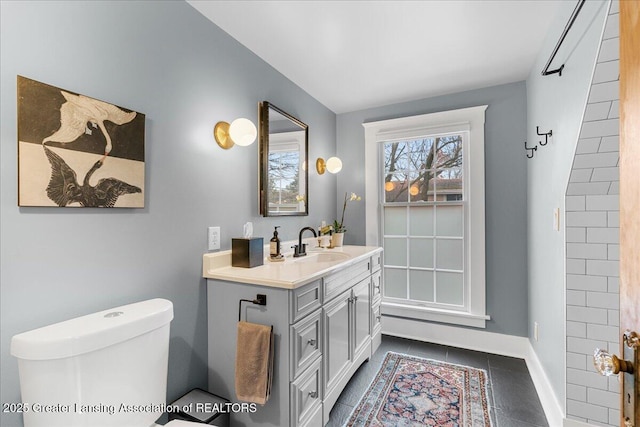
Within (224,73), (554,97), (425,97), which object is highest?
(425,97)

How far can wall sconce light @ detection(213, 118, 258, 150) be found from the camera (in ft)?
5.76

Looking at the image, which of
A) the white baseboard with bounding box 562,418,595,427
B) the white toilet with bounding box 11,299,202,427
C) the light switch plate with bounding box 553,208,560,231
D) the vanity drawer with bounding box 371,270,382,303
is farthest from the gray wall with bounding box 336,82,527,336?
the white toilet with bounding box 11,299,202,427

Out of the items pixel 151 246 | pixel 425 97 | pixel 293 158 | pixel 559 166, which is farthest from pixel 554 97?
pixel 151 246

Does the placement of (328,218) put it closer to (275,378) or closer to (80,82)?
(275,378)

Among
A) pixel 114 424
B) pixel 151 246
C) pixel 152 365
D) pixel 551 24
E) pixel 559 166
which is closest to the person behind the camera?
pixel 114 424

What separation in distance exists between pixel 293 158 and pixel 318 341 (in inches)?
57.0

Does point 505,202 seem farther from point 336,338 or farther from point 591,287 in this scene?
point 336,338

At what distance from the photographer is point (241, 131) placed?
1756 mm

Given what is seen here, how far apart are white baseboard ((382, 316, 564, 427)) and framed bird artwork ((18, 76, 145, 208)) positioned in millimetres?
2613

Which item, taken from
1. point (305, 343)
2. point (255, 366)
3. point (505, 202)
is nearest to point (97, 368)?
point (255, 366)

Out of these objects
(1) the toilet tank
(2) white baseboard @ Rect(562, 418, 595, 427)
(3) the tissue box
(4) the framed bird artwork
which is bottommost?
(2) white baseboard @ Rect(562, 418, 595, 427)

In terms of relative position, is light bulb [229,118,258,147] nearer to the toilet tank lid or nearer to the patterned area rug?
the toilet tank lid

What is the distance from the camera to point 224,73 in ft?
6.03

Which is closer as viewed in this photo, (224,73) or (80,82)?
(80,82)
